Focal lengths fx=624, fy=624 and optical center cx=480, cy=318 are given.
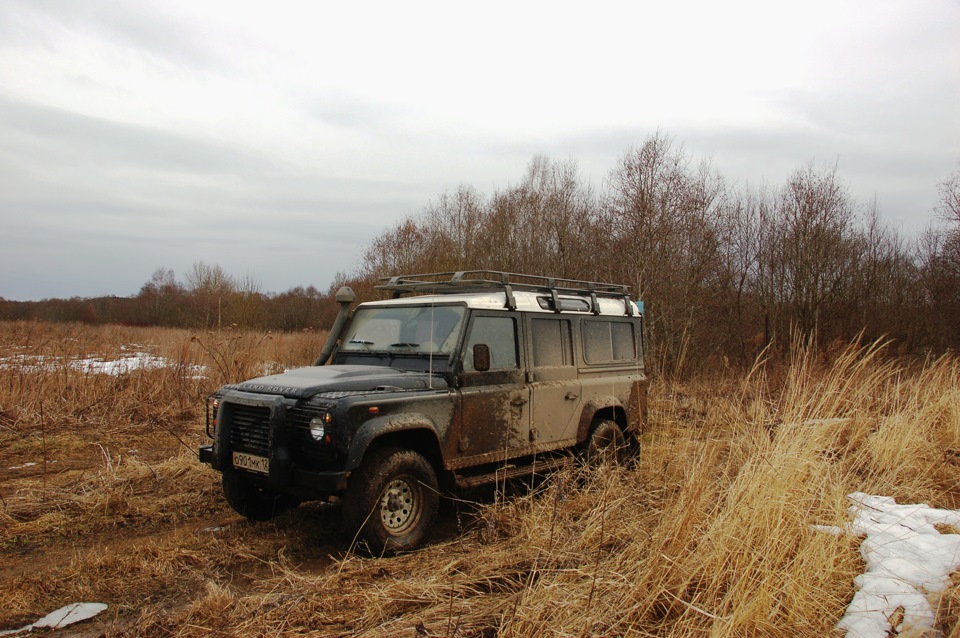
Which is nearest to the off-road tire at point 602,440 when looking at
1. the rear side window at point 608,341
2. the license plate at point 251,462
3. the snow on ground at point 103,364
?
the rear side window at point 608,341

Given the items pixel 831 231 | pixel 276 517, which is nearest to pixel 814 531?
pixel 276 517

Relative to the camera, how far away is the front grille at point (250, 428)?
4.72 meters

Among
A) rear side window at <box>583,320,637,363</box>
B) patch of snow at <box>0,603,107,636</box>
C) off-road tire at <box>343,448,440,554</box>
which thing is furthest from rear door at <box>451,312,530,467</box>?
patch of snow at <box>0,603,107,636</box>

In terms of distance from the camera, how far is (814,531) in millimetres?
3703

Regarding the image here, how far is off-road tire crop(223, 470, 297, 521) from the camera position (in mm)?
5332

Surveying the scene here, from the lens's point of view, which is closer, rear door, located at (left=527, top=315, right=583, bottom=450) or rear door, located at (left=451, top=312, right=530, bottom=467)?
rear door, located at (left=451, top=312, right=530, bottom=467)

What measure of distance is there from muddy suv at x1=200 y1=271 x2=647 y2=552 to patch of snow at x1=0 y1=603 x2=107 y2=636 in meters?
1.28

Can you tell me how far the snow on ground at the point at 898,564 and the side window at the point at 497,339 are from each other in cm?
291

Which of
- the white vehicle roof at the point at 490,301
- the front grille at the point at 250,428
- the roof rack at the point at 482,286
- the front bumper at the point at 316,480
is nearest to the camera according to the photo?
the front bumper at the point at 316,480

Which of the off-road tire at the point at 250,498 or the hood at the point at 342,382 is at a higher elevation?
the hood at the point at 342,382

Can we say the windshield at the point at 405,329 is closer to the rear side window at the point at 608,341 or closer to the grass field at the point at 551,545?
the grass field at the point at 551,545

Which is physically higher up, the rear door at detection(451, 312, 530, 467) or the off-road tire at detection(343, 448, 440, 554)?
the rear door at detection(451, 312, 530, 467)

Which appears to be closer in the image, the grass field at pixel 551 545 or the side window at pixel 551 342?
the grass field at pixel 551 545

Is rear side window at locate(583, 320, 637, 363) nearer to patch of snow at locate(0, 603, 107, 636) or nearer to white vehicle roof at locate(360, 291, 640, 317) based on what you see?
white vehicle roof at locate(360, 291, 640, 317)
